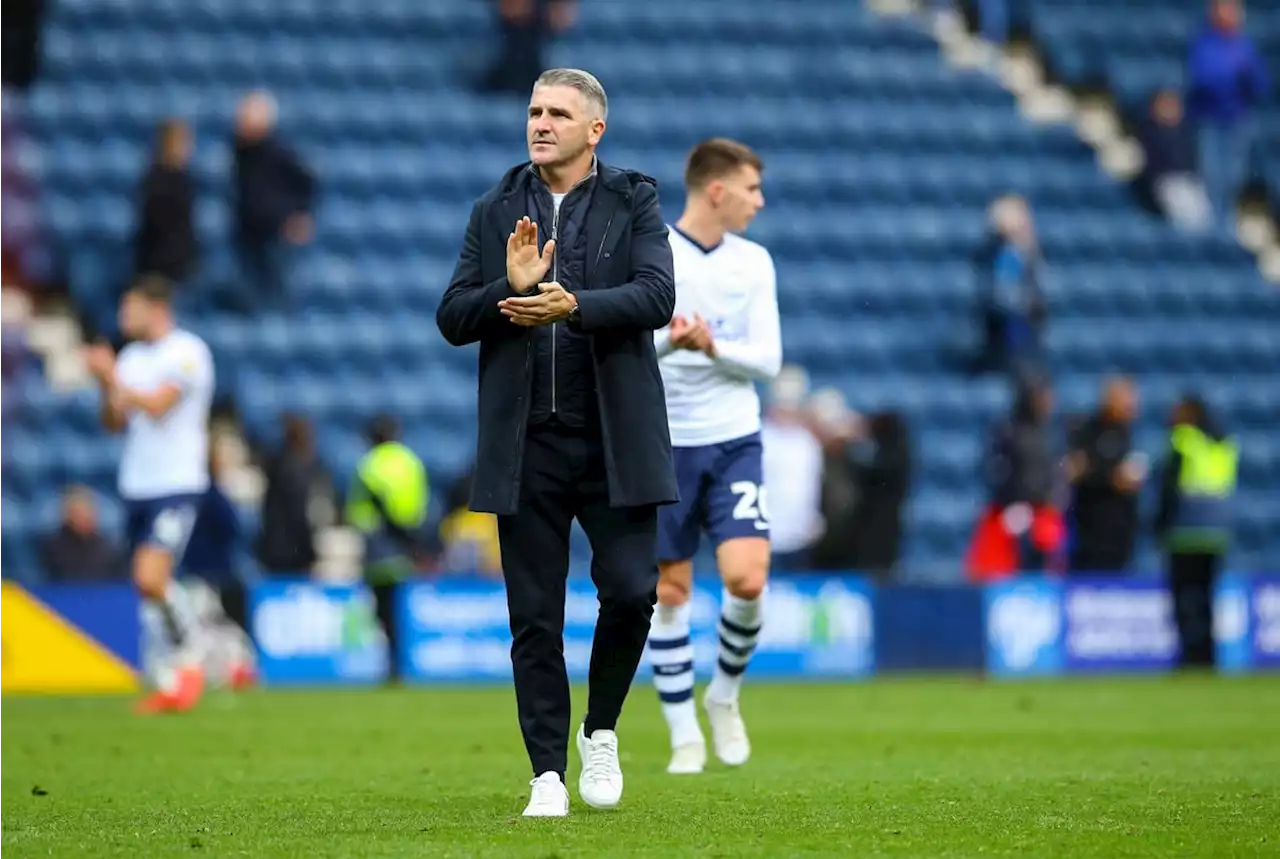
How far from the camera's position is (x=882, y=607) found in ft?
63.0

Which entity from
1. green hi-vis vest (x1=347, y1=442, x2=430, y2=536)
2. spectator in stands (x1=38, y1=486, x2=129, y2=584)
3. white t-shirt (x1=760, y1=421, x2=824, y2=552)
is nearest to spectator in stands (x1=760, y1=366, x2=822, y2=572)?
white t-shirt (x1=760, y1=421, x2=824, y2=552)

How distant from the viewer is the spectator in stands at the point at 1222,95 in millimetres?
24531

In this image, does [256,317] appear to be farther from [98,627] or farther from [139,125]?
[98,627]

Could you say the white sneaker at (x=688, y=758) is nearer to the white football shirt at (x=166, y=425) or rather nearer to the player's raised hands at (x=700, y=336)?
the player's raised hands at (x=700, y=336)

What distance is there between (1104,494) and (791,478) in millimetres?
3196

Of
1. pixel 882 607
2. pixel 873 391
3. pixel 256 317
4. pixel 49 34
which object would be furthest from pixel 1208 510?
pixel 49 34

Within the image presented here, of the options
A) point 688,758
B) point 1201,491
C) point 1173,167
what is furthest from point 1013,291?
point 688,758

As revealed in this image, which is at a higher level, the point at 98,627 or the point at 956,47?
the point at 956,47

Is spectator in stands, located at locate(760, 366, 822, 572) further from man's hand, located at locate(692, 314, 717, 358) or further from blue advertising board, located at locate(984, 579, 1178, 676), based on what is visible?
man's hand, located at locate(692, 314, 717, 358)

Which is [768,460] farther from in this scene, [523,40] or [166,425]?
[166,425]

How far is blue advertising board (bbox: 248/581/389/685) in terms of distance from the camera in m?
18.2

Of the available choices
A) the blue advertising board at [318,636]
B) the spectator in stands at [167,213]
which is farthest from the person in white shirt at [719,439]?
the spectator in stands at [167,213]

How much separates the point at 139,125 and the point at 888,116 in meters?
8.45

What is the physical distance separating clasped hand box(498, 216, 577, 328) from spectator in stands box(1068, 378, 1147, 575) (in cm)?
1385
